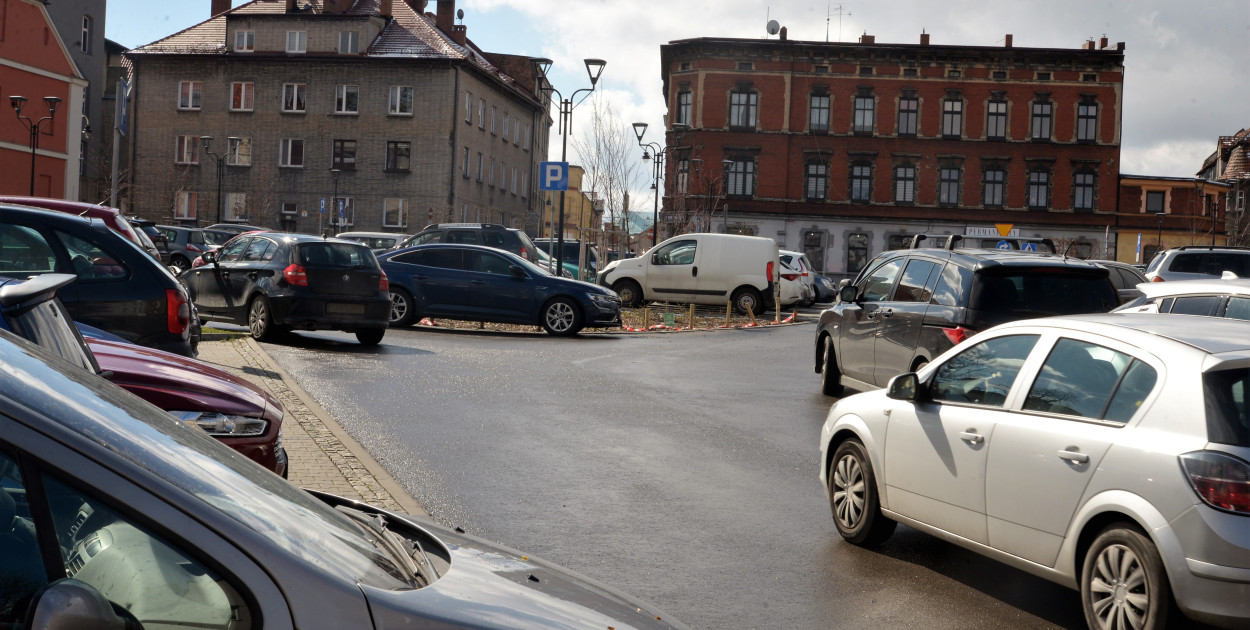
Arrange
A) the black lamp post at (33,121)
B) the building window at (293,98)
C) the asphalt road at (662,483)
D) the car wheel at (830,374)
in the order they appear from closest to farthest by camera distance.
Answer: the asphalt road at (662,483) → the car wheel at (830,374) → the black lamp post at (33,121) → the building window at (293,98)

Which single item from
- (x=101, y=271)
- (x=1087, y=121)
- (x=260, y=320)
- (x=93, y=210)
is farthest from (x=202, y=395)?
(x=1087, y=121)

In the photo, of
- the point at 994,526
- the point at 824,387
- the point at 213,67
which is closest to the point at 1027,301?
the point at 824,387

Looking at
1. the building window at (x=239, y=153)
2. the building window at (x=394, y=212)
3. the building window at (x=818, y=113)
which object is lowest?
the building window at (x=394, y=212)

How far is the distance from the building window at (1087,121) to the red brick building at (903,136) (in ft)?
0.26

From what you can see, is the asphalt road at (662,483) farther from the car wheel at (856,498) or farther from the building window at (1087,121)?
the building window at (1087,121)

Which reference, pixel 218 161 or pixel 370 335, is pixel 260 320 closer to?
pixel 370 335

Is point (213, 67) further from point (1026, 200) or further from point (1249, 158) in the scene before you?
point (1249, 158)

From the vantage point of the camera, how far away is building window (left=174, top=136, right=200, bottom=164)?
214 ft

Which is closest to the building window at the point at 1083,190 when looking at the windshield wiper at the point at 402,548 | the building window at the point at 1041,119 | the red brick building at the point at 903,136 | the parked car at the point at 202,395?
the red brick building at the point at 903,136

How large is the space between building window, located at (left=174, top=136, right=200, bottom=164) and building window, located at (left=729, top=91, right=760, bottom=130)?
94.4ft

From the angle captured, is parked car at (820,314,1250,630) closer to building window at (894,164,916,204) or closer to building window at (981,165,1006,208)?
building window at (894,164,916,204)

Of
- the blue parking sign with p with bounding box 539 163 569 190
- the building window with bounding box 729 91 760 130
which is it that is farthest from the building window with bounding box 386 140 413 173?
the blue parking sign with p with bounding box 539 163 569 190

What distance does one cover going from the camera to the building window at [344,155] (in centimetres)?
6378

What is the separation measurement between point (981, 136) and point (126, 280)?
65.6 m
